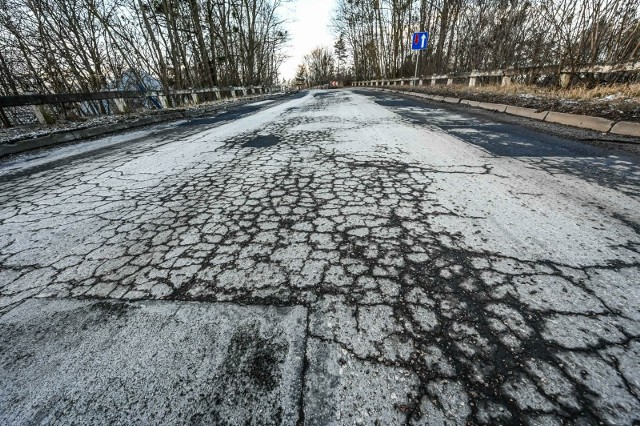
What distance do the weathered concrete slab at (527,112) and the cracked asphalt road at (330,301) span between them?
2875mm

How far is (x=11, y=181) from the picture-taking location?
122 inches

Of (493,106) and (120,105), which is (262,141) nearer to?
(493,106)

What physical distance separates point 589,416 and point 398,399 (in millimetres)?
554

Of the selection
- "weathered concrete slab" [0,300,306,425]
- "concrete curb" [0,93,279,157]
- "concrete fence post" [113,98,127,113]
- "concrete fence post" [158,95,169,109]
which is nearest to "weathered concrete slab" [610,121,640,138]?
"weathered concrete slab" [0,300,306,425]

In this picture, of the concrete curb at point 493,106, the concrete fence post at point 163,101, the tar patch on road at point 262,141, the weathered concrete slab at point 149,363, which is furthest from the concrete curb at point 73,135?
the concrete curb at point 493,106

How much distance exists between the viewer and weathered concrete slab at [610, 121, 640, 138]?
11.8 feet

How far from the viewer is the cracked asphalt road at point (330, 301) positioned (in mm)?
876

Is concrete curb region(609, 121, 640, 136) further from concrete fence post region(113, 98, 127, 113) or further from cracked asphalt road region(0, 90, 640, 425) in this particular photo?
concrete fence post region(113, 98, 127, 113)

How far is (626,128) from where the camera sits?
12.1 ft

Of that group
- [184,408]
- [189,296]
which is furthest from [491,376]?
[189,296]

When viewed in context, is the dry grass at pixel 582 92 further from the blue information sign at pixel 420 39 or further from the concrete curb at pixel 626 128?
the blue information sign at pixel 420 39

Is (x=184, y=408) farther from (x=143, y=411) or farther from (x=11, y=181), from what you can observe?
(x=11, y=181)

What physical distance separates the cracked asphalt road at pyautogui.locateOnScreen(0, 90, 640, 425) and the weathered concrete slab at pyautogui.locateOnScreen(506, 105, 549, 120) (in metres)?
2.87

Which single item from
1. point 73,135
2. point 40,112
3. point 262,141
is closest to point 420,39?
point 262,141
